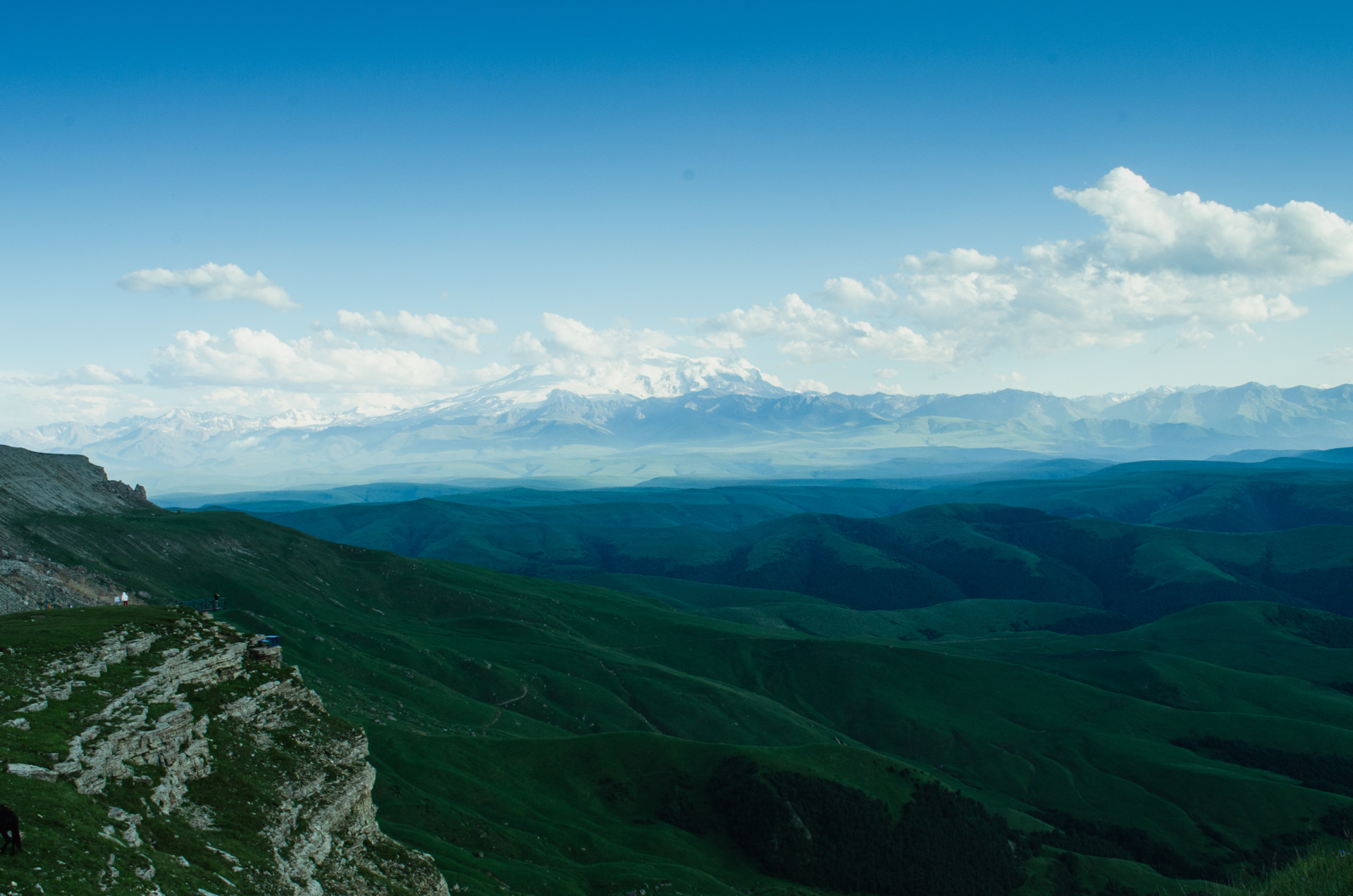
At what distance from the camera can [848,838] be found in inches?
4892

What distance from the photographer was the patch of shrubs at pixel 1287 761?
173 m

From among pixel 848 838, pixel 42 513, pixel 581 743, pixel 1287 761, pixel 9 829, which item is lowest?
pixel 1287 761

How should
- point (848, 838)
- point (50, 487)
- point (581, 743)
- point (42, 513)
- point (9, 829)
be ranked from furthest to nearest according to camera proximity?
point (50, 487)
point (42, 513)
point (581, 743)
point (848, 838)
point (9, 829)

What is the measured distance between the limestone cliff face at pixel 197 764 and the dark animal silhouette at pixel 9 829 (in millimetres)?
1915

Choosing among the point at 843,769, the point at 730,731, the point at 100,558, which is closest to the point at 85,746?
the point at 843,769

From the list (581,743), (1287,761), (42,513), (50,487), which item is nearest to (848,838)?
(581,743)

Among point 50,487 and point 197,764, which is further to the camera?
point 50,487

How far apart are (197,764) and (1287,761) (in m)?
221

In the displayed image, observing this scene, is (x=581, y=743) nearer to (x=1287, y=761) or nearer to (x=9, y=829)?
(x=9, y=829)

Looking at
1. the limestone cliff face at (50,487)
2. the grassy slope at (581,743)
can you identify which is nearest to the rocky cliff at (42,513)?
the limestone cliff face at (50,487)

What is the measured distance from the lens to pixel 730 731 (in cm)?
17288

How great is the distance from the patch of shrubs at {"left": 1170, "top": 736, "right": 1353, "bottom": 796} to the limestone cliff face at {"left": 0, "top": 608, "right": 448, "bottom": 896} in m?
197

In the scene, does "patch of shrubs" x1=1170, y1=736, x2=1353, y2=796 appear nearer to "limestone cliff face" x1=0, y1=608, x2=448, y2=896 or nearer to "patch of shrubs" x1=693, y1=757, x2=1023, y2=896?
"patch of shrubs" x1=693, y1=757, x2=1023, y2=896

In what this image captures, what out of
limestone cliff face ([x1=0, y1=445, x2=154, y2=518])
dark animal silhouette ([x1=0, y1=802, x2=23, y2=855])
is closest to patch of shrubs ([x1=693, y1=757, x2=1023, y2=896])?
→ dark animal silhouette ([x1=0, y1=802, x2=23, y2=855])
